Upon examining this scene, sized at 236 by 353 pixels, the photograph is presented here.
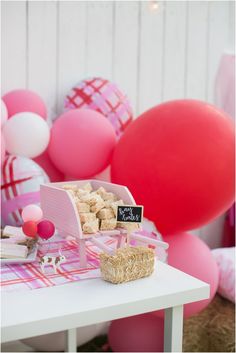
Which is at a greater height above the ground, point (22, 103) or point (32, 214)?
point (22, 103)

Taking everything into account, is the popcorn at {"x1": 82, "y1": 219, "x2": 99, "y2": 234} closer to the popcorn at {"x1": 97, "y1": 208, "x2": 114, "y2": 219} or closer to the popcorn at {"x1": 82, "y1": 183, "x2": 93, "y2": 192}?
the popcorn at {"x1": 97, "y1": 208, "x2": 114, "y2": 219}

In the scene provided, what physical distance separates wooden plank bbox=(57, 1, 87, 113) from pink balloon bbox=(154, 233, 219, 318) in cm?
77

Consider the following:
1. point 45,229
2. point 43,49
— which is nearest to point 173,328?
point 45,229

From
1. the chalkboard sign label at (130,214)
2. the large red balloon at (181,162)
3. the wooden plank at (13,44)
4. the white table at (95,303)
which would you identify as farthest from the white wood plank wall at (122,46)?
the white table at (95,303)

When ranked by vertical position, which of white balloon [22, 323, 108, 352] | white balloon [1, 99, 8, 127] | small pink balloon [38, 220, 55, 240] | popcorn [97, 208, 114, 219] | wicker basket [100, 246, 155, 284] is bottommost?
white balloon [22, 323, 108, 352]

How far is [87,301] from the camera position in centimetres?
89

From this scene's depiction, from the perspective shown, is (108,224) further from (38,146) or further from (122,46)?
(122,46)

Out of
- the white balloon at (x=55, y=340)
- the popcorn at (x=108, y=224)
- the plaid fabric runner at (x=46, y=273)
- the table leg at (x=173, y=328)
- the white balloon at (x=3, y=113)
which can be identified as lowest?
the white balloon at (x=55, y=340)

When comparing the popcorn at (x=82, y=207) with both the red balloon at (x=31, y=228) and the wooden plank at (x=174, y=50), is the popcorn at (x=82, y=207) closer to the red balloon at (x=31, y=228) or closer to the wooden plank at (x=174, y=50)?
the red balloon at (x=31, y=228)

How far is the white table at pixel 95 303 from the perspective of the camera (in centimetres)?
82

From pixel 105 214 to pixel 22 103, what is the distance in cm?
73

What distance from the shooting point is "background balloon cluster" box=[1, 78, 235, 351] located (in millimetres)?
1411

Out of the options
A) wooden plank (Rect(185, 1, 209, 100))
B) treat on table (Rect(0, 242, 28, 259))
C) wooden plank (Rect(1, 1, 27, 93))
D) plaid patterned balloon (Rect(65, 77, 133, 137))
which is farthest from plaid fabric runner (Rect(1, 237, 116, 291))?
wooden plank (Rect(185, 1, 209, 100))

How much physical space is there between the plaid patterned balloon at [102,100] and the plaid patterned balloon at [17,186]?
0.37 metres
